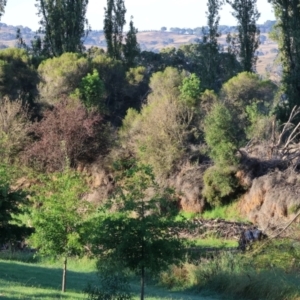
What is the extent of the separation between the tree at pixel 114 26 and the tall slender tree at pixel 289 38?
14210mm

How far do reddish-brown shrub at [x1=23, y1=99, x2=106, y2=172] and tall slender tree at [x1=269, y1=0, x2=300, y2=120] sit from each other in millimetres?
13101

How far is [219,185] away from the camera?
120 feet

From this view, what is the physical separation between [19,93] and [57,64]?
3232 millimetres

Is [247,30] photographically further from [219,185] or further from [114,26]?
[219,185]

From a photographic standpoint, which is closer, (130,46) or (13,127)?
(13,127)

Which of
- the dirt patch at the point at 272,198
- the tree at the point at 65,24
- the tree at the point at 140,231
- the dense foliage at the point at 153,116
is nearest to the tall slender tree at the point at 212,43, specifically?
the dense foliage at the point at 153,116

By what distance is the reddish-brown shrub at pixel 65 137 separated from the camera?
40.2m

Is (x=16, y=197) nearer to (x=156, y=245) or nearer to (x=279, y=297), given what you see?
(x=156, y=245)

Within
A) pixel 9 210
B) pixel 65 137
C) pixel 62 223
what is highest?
pixel 65 137

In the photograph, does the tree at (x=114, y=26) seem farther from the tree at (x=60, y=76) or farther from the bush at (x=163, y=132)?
the bush at (x=163, y=132)

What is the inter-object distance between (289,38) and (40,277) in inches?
1221

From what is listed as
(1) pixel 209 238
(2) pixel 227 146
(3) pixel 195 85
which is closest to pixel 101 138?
(3) pixel 195 85

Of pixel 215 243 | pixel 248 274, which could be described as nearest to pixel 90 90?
pixel 215 243

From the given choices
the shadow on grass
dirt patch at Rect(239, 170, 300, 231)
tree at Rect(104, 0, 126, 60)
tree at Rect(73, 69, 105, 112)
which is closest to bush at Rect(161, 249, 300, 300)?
the shadow on grass
